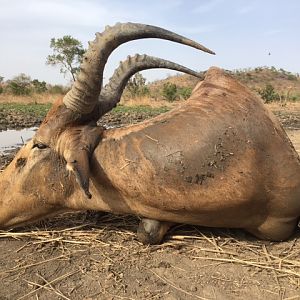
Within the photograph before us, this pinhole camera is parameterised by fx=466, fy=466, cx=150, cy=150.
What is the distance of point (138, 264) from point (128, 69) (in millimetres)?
2157

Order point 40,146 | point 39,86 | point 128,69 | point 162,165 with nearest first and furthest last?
1. point 162,165
2. point 40,146
3. point 128,69
4. point 39,86

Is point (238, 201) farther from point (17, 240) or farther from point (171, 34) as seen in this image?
point (17, 240)

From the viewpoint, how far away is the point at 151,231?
428 cm

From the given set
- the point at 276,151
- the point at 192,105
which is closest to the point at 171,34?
the point at 192,105

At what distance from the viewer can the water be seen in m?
11.6

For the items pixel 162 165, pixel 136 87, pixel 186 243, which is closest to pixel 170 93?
pixel 136 87

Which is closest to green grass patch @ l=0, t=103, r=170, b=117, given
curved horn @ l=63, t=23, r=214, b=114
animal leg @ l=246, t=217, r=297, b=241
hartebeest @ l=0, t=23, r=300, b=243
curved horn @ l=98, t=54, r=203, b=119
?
curved horn @ l=98, t=54, r=203, b=119

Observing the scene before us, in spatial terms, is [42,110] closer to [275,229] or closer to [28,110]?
[28,110]

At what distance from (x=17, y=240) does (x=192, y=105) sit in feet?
7.09

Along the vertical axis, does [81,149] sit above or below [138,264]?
above

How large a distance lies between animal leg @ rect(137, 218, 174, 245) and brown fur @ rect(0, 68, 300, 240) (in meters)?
0.03

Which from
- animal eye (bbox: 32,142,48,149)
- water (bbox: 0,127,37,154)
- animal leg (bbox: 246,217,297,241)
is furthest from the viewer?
water (bbox: 0,127,37,154)

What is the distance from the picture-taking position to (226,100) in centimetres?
449

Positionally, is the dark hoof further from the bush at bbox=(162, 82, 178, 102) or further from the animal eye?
the bush at bbox=(162, 82, 178, 102)
